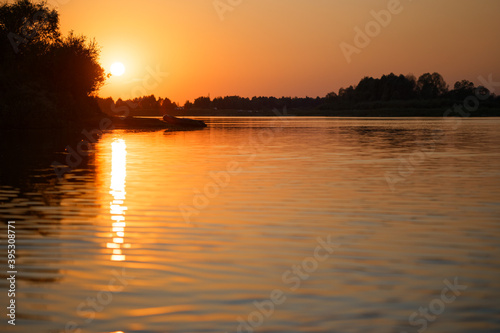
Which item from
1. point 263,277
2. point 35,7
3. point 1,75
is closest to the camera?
point 263,277

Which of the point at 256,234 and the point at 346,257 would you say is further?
the point at 256,234

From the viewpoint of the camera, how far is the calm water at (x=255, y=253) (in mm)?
8469

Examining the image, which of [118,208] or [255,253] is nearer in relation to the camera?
[255,253]

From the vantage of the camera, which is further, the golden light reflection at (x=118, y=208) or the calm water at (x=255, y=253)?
the golden light reflection at (x=118, y=208)

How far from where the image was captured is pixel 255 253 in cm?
1225

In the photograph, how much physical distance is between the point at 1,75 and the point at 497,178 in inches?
2703

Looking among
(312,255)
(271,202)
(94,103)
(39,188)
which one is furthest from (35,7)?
(312,255)

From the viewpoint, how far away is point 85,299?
30.1ft

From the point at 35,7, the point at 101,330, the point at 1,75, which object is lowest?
the point at 101,330

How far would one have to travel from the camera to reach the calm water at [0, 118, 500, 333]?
8.47 meters

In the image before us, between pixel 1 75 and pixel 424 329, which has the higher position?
pixel 1 75

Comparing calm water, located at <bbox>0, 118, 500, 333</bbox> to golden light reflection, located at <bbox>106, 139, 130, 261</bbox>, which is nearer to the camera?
calm water, located at <bbox>0, 118, 500, 333</bbox>

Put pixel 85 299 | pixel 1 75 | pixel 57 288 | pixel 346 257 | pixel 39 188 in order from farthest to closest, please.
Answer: pixel 1 75, pixel 39 188, pixel 346 257, pixel 57 288, pixel 85 299

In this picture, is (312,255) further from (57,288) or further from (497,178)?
(497,178)
